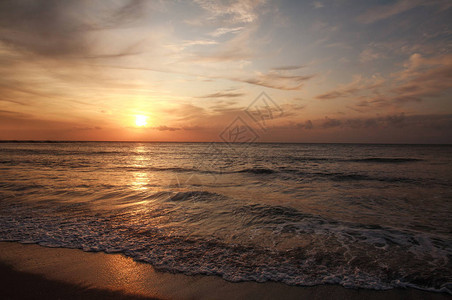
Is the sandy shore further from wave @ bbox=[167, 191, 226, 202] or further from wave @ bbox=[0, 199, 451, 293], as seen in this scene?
wave @ bbox=[167, 191, 226, 202]

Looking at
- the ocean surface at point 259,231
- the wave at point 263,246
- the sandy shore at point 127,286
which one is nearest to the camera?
→ the sandy shore at point 127,286

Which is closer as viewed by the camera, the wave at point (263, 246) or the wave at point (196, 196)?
the wave at point (263, 246)

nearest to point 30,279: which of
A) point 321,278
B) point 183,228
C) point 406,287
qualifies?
point 183,228

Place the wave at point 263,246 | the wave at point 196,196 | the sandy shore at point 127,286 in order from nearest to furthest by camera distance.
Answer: the sandy shore at point 127,286
the wave at point 263,246
the wave at point 196,196

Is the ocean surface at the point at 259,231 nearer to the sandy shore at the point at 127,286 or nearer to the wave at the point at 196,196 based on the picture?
the wave at the point at 196,196

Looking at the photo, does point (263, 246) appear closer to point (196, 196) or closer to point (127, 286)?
point (127, 286)

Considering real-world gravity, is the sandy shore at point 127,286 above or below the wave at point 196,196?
above

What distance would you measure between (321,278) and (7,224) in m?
8.53

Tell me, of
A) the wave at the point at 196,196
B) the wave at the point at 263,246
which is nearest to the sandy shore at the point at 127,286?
the wave at the point at 263,246

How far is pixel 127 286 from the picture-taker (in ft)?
12.6

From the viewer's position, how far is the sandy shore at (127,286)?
3.64m

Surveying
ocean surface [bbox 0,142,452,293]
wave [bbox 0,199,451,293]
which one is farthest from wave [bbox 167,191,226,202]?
wave [bbox 0,199,451,293]

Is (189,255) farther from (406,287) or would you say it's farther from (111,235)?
(406,287)

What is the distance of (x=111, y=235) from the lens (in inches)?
237
